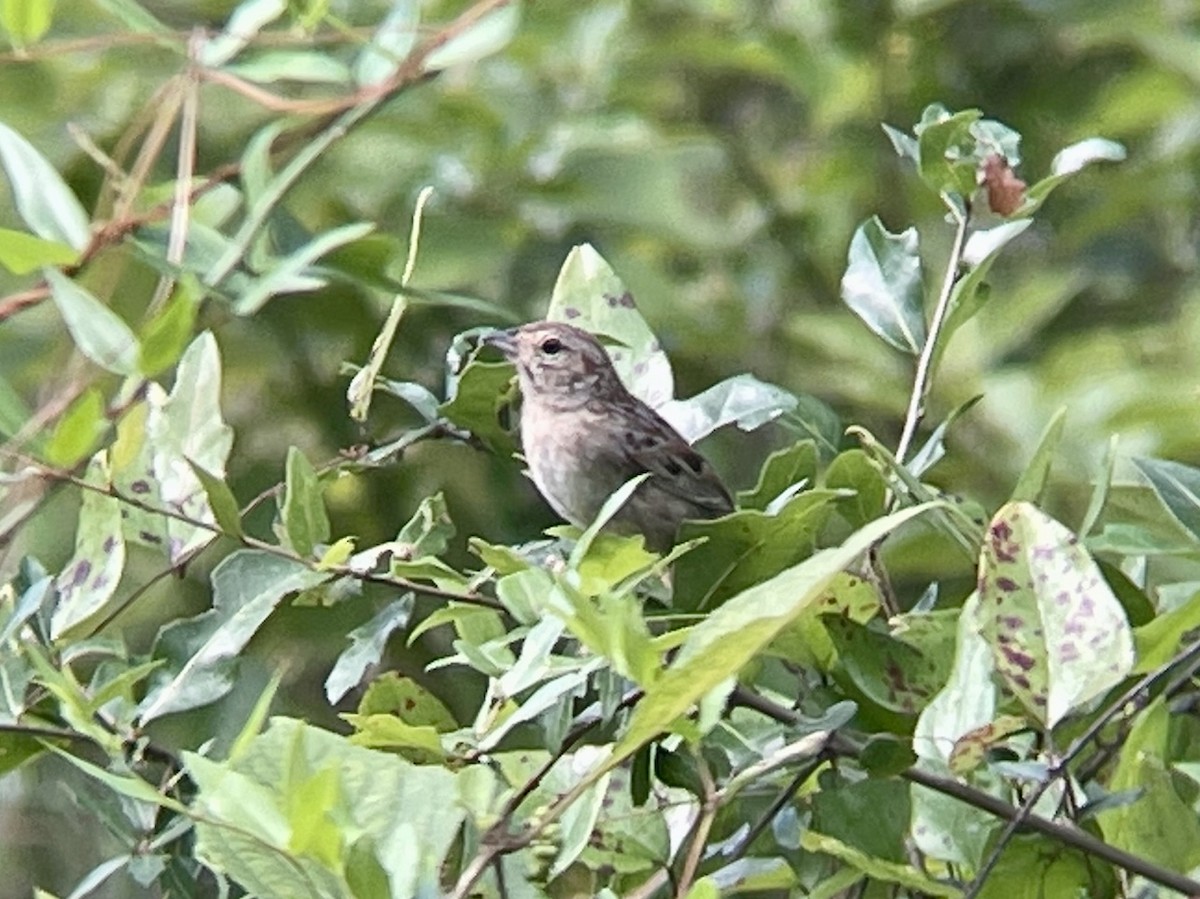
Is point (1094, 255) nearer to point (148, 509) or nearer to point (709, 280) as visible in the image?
point (709, 280)

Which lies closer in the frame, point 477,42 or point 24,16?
point 24,16

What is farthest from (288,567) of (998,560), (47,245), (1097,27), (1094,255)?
(1094,255)

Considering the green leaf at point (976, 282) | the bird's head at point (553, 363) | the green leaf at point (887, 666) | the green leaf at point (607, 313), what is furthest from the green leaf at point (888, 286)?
the bird's head at point (553, 363)

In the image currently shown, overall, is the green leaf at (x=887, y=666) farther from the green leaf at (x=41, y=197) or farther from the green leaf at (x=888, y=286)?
the green leaf at (x=41, y=197)

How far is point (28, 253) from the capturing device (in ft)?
4.41

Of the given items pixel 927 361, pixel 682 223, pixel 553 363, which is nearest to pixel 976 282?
pixel 927 361

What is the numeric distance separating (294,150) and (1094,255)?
1771 millimetres

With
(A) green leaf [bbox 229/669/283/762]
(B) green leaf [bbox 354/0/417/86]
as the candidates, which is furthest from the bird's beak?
(A) green leaf [bbox 229/669/283/762]

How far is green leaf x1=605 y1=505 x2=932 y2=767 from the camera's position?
3.02ft

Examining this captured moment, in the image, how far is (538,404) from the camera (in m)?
2.46

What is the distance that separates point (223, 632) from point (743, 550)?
32 cm

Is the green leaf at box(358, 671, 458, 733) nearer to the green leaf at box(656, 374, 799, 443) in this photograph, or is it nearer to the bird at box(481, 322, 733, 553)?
the green leaf at box(656, 374, 799, 443)

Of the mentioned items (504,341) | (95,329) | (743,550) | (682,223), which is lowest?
(682,223)

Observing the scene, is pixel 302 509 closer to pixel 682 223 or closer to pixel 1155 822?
pixel 1155 822
